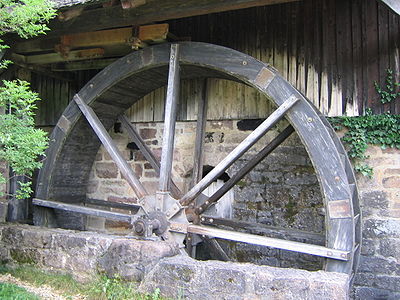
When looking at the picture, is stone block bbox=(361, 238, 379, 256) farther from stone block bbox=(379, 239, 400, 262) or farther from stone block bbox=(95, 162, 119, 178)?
stone block bbox=(95, 162, 119, 178)

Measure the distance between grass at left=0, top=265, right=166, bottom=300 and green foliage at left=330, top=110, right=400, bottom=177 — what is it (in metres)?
2.45

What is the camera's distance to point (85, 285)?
3338 mm

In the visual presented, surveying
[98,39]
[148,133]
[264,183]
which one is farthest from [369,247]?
[98,39]

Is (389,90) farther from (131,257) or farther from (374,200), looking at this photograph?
(131,257)

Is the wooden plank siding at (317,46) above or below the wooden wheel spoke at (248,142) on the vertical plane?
above

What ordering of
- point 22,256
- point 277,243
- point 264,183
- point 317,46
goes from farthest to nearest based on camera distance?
point 264,183 < point 317,46 < point 22,256 < point 277,243

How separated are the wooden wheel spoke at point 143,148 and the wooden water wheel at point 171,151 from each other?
0.05 ft

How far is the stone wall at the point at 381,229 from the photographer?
397 cm

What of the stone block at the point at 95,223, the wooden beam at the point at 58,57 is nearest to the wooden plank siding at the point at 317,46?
the wooden beam at the point at 58,57

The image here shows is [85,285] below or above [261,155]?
below

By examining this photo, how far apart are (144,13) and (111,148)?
1.52m

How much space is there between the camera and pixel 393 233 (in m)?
3.98

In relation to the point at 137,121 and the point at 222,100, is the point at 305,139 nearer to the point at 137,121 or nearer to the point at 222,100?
the point at 222,100

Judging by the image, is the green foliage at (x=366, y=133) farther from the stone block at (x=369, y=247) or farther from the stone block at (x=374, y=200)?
the stone block at (x=369, y=247)
